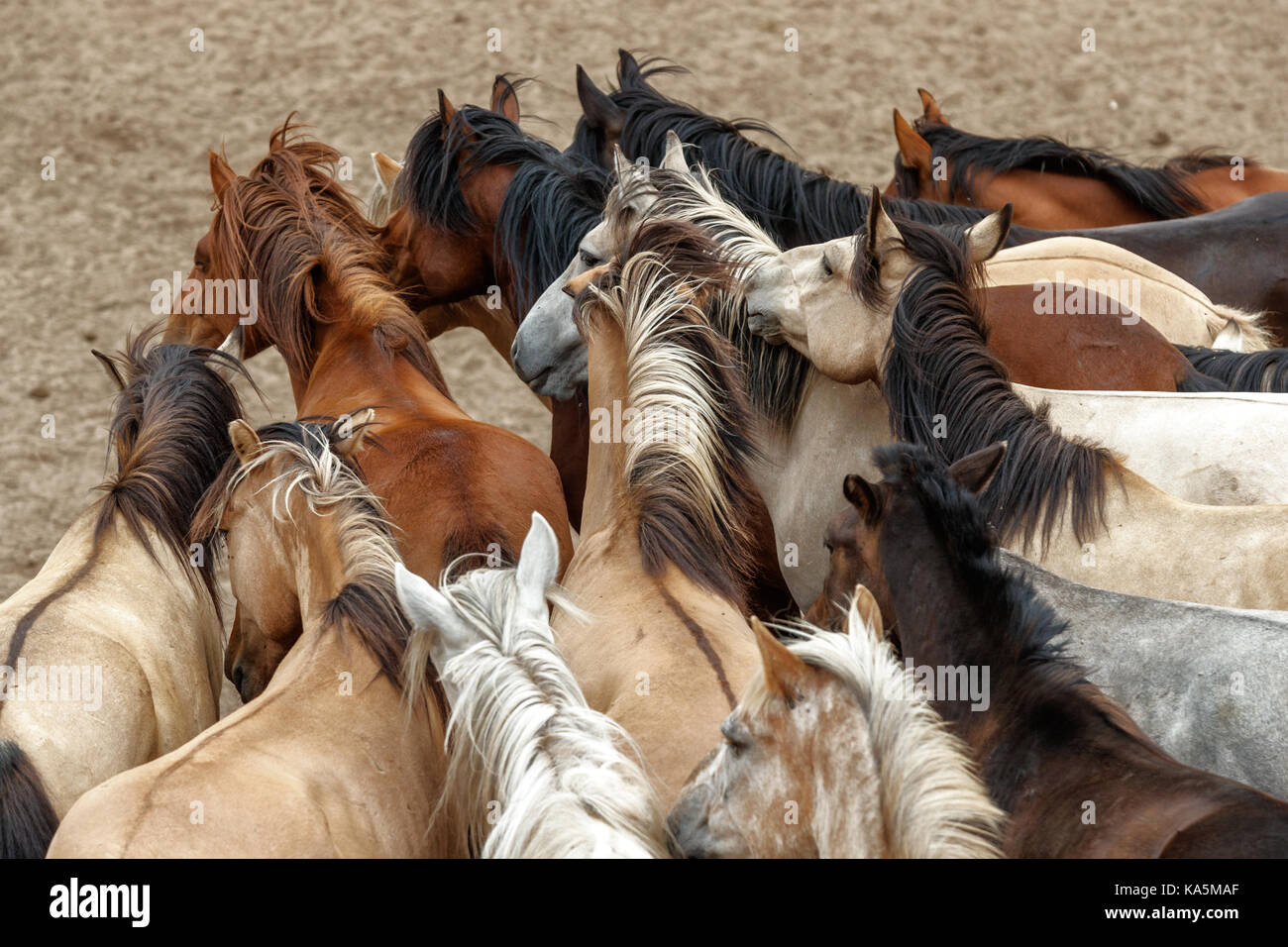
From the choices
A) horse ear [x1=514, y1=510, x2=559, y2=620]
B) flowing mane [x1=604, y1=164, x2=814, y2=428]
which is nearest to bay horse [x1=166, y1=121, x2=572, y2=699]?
flowing mane [x1=604, y1=164, x2=814, y2=428]

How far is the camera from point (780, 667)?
7.43 ft

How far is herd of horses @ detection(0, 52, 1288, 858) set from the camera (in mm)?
2305

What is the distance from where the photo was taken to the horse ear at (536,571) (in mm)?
2572

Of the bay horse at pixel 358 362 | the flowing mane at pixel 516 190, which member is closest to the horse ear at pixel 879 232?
the bay horse at pixel 358 362

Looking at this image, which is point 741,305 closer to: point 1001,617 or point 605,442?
point 605,442

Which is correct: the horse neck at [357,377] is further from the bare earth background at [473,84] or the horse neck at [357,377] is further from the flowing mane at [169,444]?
the bare earth background at [473,84]

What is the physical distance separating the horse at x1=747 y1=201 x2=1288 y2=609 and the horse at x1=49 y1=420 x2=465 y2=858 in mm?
1448

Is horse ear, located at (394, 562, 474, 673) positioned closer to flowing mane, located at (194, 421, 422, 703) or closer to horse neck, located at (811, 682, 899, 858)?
flowing mane, located at (194, 421, 422, 703)

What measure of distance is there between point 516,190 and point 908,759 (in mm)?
3224

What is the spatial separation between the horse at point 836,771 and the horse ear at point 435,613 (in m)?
0.50

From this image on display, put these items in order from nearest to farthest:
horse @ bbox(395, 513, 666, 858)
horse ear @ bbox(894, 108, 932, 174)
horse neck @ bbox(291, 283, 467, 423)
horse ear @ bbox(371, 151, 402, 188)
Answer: horse @ bbox(395, 513, 666, 858) < horse neck @ bbox(291, 283, 467, 423) < horse ear @ bbox(371, 151, 402, 188) < horse ear @ bbox(894, 108, 932, 174)
